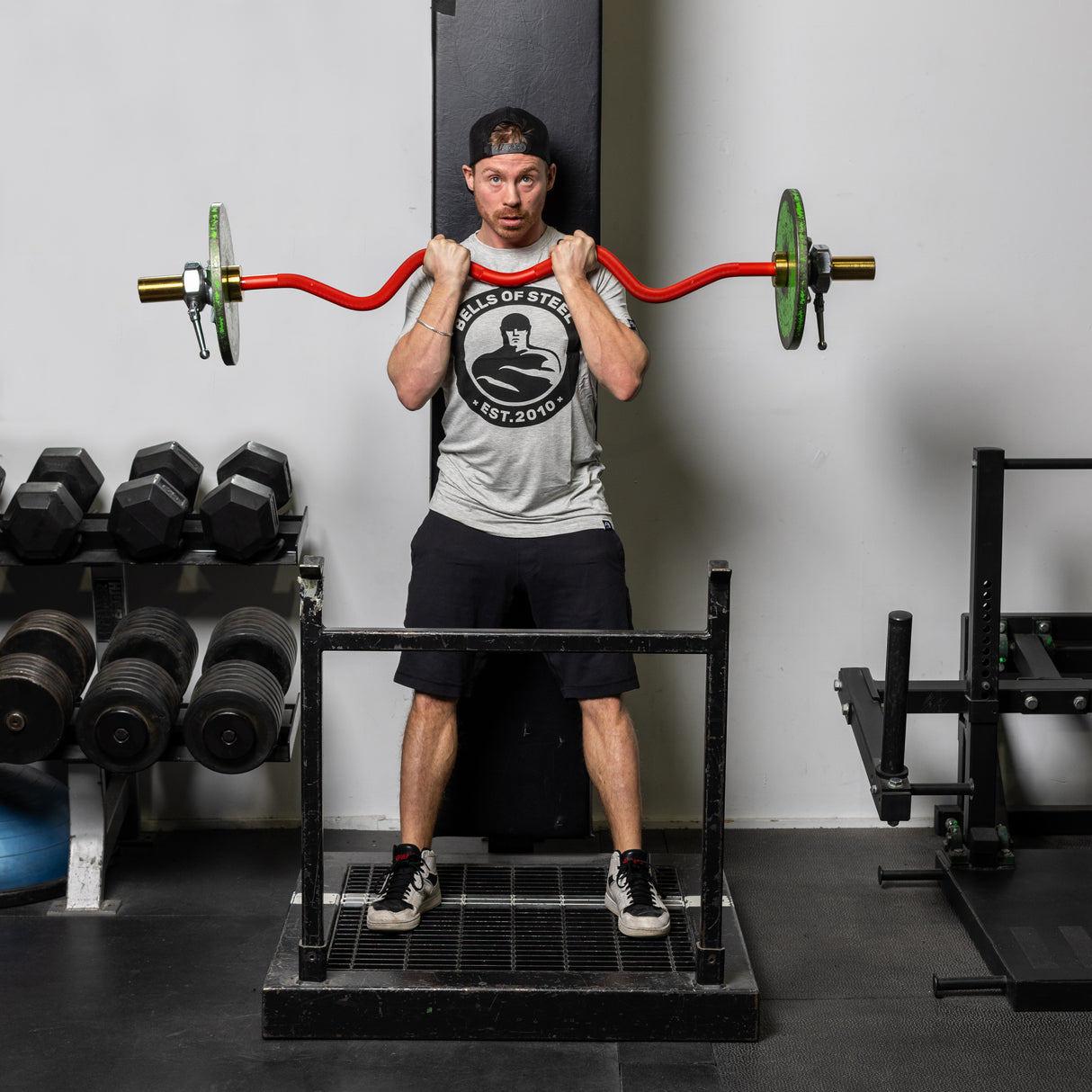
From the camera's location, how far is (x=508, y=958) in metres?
2.34

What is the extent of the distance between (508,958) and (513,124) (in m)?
1.46

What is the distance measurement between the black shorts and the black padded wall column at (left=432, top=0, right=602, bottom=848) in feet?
0.53

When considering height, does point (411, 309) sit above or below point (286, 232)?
below

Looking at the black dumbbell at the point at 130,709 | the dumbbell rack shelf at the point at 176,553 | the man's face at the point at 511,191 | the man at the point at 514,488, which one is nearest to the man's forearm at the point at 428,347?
the man at the point at 514,488

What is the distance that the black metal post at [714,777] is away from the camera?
211cm

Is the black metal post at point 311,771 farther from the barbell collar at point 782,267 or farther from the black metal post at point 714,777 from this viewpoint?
the barbell collar at point 782,267

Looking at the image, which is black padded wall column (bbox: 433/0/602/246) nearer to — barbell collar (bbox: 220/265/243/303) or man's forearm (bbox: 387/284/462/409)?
man's forearm (bbox: 387/284/462/409)

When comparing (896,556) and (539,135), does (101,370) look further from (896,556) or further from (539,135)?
(896,556)

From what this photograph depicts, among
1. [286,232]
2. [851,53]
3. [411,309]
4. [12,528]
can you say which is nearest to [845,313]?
[851,53]

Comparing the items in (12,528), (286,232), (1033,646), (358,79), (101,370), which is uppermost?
(358,79)

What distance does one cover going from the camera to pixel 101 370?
2922 millimetres

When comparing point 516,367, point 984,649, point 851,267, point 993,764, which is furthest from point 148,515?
point 993,764

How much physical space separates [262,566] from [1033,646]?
1.68m

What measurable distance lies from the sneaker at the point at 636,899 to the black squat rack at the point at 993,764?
441 mm
